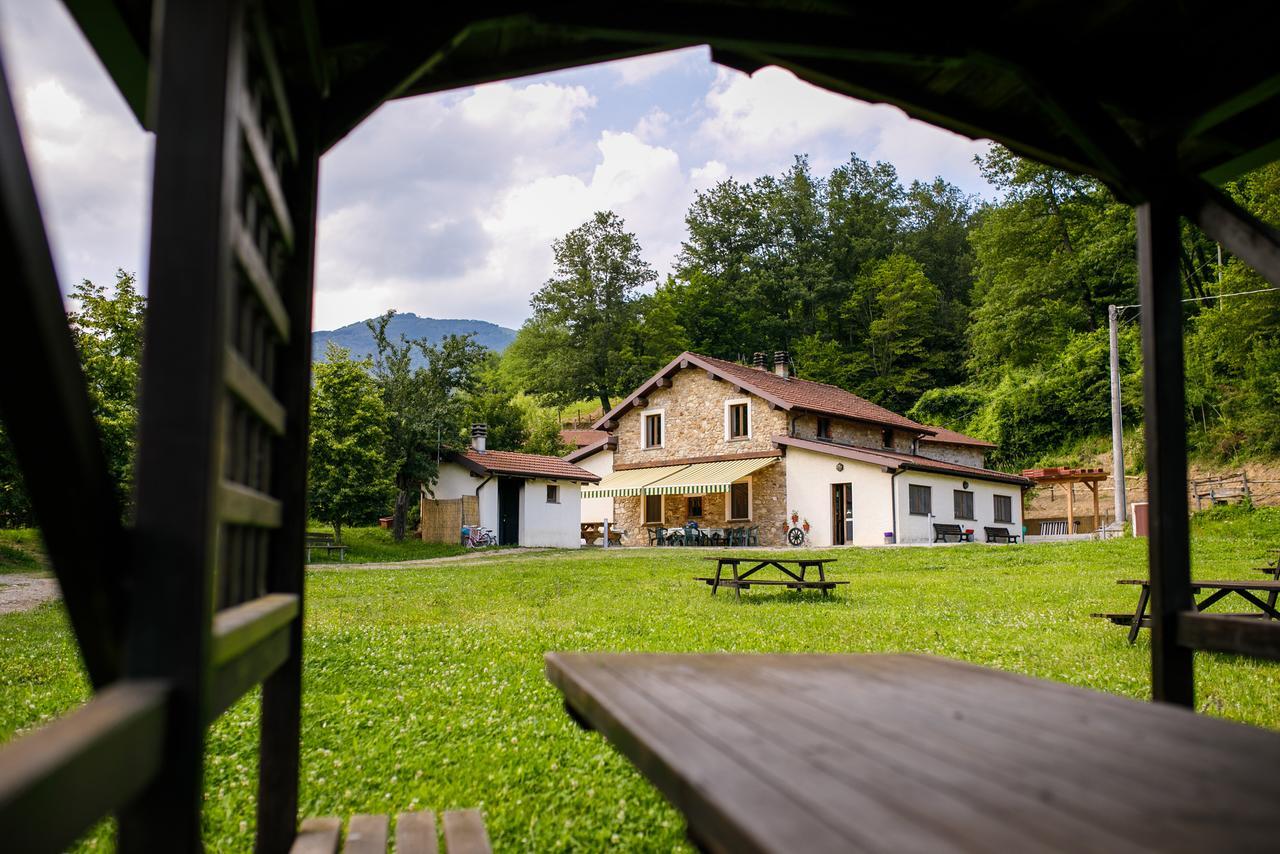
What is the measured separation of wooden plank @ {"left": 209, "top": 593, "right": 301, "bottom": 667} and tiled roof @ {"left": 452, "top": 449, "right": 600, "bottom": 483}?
77.3ft

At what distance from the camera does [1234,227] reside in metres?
2.73

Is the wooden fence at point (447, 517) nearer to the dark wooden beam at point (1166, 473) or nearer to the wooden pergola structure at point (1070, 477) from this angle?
the wooden pergola structure at point (1070, 477)

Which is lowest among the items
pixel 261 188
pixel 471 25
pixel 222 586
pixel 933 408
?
pixel 222 586

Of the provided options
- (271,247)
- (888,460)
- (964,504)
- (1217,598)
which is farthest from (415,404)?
(271,247)

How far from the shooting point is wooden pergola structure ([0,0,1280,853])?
1271 millimetres

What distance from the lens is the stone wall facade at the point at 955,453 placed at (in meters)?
32.5

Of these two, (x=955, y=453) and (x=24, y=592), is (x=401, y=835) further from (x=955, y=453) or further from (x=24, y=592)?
(x=955, y=453)

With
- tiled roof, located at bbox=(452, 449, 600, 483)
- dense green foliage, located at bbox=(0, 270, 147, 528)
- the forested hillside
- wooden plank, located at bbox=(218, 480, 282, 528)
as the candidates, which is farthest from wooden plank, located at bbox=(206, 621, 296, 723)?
the forested hillside

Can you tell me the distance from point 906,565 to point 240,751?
1435cm

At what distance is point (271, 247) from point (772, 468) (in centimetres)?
2455

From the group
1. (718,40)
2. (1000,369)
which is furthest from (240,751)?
(1000,369)

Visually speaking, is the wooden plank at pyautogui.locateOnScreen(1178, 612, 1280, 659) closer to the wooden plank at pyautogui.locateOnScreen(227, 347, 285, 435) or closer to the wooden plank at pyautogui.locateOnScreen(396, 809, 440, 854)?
the wooden plank at pyautogui.locateOnScreen(396, 809, 440, 854)

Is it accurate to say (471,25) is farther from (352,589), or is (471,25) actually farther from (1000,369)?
(1000,369)

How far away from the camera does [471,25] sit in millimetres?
2475
